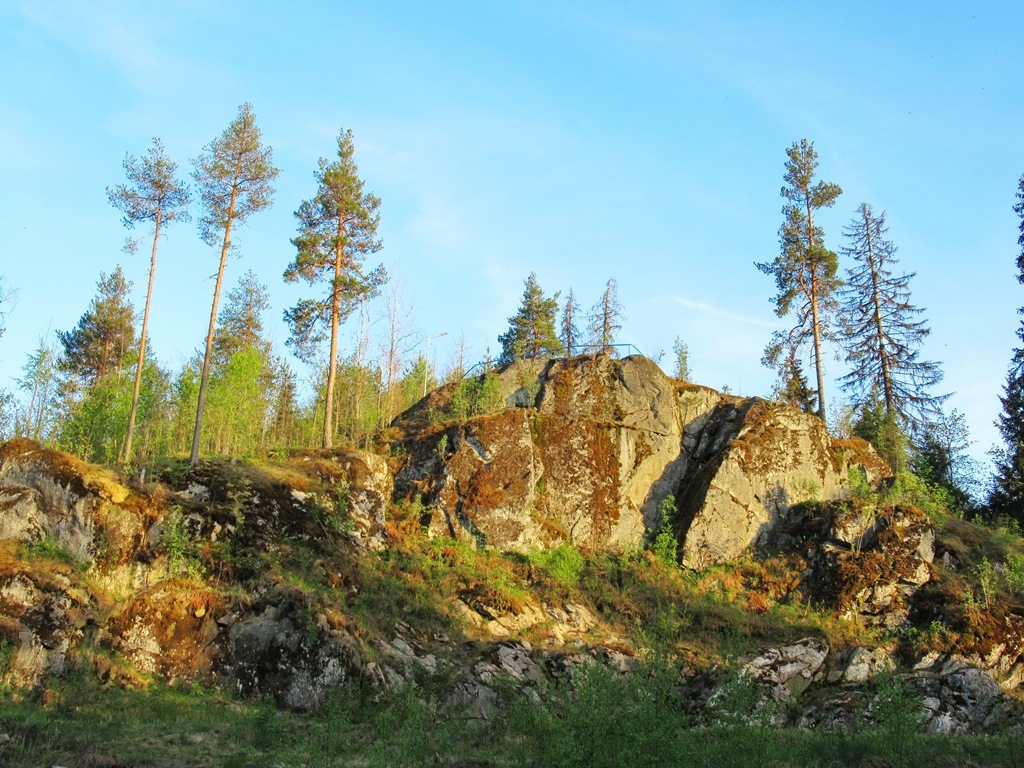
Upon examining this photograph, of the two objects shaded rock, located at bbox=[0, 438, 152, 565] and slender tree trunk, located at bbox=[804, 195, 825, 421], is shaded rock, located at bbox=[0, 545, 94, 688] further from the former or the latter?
slender tree trunk, located at bbox=[804, 195, 825, 421]

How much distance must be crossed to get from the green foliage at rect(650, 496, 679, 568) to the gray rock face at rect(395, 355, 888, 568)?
0.35 metres

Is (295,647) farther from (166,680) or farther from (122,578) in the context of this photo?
(122,578)

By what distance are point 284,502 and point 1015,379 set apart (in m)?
30.8

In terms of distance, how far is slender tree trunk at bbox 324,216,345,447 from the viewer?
2791cm

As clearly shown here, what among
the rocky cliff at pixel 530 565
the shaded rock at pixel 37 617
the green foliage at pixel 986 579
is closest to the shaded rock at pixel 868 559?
the rocky cliff at pixel 530 565

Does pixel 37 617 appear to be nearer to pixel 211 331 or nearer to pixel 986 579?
pixel 211 331

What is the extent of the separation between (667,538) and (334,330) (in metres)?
14.9

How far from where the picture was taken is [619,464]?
89.4 feet

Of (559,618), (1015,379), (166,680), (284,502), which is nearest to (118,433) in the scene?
(284,502)

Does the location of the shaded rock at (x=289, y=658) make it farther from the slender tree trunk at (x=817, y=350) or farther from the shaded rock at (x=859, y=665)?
the slender tree trunk at (x=817, y=350)

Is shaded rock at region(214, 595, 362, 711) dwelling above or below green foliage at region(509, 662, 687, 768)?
below

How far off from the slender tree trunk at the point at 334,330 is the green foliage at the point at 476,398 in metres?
Result: 4.67

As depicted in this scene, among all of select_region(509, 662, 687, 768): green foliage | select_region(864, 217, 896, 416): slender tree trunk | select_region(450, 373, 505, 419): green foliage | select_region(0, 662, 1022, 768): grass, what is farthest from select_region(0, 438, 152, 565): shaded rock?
select_region(864, 217, 896, 416): slender tree trunk

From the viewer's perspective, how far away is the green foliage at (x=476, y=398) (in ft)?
93.1
